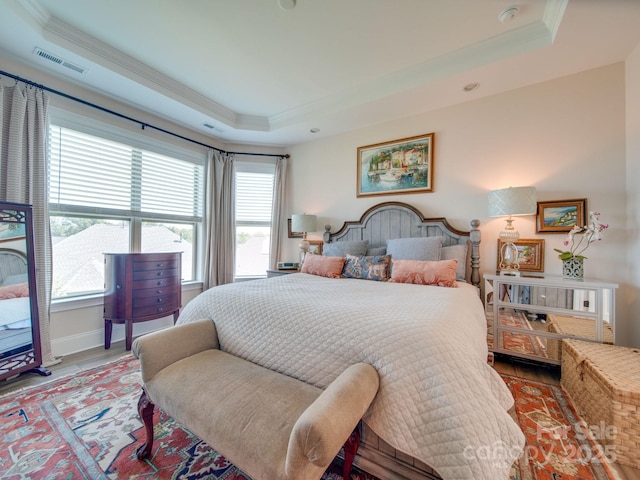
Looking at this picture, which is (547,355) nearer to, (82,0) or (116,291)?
(116,291)

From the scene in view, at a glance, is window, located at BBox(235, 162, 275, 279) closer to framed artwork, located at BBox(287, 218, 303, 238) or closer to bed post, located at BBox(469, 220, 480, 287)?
framed artwork, located at BBox(287, 218, 303, 238)

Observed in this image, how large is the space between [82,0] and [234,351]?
2757 millimetres

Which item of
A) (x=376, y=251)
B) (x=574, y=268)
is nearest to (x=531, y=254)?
(x=574, y=268)

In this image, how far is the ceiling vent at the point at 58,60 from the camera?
213cm

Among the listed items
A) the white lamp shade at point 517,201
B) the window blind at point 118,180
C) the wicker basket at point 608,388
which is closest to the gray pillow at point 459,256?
the white lamp shade at point 517,201

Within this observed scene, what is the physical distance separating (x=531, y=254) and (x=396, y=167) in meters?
1.74

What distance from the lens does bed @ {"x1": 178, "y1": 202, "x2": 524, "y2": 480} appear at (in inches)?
34.9

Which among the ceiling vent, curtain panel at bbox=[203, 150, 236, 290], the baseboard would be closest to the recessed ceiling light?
the ceiling vent

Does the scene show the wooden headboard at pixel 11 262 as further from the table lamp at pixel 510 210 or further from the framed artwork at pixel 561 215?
the framed artwork at pixel 561 215

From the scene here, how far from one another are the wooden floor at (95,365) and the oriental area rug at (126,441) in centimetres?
17

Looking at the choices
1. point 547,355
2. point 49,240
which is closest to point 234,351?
point 49,240

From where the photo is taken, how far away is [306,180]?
4.06 m

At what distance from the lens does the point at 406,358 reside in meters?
1.02

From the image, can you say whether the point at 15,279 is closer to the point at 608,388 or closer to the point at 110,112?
the point at 110,112
